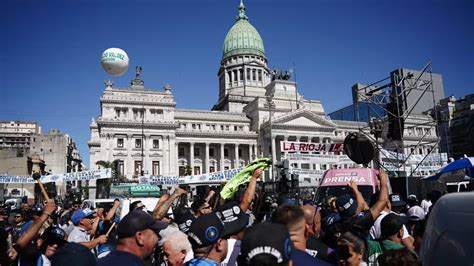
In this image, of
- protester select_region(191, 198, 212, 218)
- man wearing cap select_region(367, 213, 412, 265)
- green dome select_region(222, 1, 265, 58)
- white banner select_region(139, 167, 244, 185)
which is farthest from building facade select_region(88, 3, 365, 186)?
man wearing cap select_region(367, 213, 412, 265)

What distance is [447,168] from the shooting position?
45.1ft

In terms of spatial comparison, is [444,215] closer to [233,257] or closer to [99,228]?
[233,257]

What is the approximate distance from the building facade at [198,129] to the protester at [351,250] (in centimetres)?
4886

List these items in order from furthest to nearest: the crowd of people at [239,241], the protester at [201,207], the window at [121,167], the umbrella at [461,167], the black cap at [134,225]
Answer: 1. the window at [121,167]
2. the umbrella at [461,167]
3. the protester at [201,207]
4. the black cap at [134,225]
5. the crowd of people at [239,241]

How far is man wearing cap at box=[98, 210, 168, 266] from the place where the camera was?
3.06 m

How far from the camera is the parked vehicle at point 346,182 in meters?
12.4

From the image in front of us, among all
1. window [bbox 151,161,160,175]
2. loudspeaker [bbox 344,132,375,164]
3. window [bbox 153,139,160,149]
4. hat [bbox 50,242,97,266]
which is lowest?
hat [bbox 50,242,97,266]

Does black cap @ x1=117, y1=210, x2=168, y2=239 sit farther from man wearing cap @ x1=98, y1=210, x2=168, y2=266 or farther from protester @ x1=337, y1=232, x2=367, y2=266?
protester @ x1=337, y1=232, x2=367, y2=266

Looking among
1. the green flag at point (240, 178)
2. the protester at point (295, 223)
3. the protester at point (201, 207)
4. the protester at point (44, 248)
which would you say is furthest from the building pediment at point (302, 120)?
the protester at point (295, 223)

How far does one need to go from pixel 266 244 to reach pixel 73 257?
5.13ft

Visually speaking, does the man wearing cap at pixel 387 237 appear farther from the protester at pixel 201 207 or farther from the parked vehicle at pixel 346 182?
the parked vehicle at pixel 346 182

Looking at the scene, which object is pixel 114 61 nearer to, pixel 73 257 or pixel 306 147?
pixel 73 257

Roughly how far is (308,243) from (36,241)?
3.44 m

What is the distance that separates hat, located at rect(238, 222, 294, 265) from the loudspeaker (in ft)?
29.6
